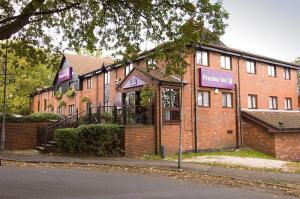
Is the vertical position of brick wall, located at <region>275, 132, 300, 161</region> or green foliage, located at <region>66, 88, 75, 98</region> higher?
green foliage, located at <region>66, 88, 75, 98</region>

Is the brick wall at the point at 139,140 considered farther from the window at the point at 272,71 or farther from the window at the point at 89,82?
the window at the point at 89,82

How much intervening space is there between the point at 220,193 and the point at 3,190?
5690 mm

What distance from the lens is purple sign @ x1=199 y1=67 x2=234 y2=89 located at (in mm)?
22094

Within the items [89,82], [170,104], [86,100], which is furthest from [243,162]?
[89,82]

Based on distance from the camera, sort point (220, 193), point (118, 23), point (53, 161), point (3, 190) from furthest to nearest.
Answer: point (53, 161) < point (118, 23) < point (220, 193) < point (3, 190)

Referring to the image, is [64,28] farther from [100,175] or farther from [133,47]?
[100,175]

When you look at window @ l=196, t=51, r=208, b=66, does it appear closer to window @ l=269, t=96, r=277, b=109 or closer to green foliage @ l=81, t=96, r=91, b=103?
window @ l=269, t=96, r=277, b=109

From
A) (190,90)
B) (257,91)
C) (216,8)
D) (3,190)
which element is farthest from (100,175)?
(257,91)

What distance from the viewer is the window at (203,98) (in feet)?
72.7

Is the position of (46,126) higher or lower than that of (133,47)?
lower

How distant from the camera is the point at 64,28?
40.5 feet

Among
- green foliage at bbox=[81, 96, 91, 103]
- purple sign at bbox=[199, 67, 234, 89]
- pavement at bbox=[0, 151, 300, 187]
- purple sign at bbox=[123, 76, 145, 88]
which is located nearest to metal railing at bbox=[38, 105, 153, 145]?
purple sign at bbox=[123, 76, 145, 88]

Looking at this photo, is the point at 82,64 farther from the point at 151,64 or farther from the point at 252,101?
the point at 151,64

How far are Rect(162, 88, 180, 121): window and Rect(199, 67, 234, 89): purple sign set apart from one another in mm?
2250
